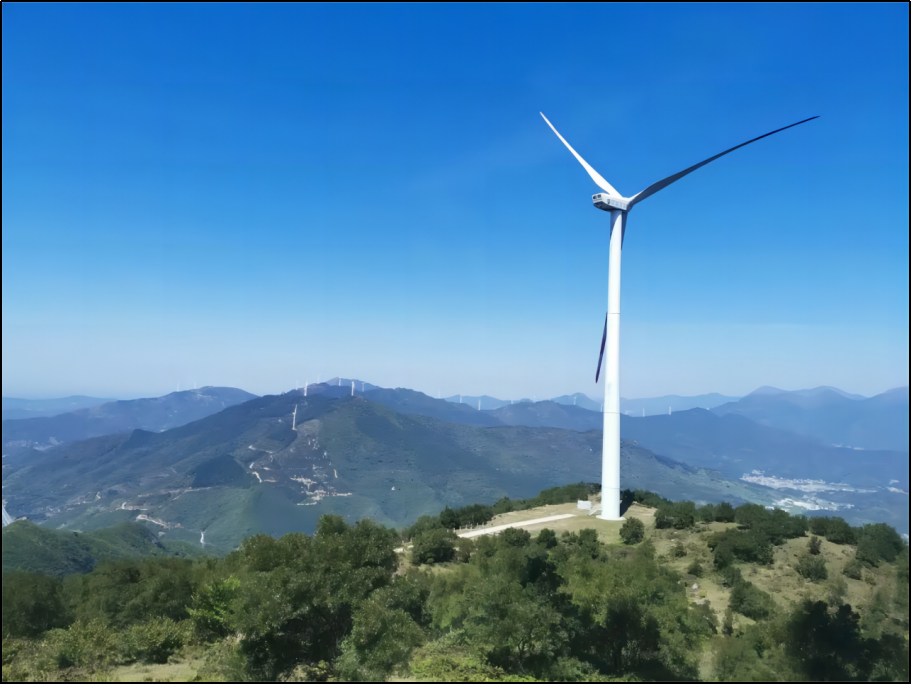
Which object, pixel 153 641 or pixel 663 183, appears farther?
pixel 663 183

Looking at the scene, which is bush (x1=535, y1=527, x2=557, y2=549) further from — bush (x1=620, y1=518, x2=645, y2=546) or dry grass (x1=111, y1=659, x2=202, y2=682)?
dry grass (x1=111, y1=659, x2=202, y2=682)

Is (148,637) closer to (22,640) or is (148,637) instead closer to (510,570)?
(22,640)

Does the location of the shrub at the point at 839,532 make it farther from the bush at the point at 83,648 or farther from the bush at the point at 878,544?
the bush at the point at 83,648

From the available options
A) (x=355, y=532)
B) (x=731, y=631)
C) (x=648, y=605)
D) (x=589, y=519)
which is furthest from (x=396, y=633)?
(x=589, y=519)

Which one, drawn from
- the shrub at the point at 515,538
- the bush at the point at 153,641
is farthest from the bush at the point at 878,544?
the bush at the point at 153,641

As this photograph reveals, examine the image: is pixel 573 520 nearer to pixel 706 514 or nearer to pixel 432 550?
pixel 706 514

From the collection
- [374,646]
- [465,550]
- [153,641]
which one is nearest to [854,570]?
[465,550]
